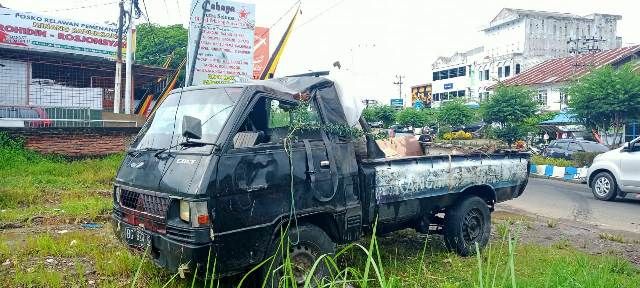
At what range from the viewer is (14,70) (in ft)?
58.2

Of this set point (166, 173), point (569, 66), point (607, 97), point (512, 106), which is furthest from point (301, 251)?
point (569, 66)

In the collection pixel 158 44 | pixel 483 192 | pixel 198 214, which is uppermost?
pixel 158 44

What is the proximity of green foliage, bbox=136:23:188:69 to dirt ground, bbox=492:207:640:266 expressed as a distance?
2929 centimetres

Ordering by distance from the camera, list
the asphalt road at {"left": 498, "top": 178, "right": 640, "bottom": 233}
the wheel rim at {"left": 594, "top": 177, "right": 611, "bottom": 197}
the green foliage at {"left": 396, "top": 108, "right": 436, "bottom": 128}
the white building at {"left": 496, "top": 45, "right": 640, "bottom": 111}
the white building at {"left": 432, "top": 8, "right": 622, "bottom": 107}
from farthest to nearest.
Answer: the white building at {"left": 432, "top": 8, "right": 622, "bottom": 107} → the green foliage at {"left": 396, "top": 108, "right": 436, "bottom": 128} → the white building at {"left": 496, "top": 45, "right": 640, "bottom": 111} → the wheel rim at {"left": 594, "top": 177, "right": 611, "bottom": 197} → the asphalt road at {"left": 498, "top": 178, "right": 640, "bottom": 233}

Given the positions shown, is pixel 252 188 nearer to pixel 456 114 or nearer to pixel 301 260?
pixel 301 260

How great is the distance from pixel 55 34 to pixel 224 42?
11.0 metres

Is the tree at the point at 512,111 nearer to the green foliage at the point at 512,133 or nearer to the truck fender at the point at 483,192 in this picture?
the green foliage at the point at 512,133

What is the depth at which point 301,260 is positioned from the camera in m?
4.07

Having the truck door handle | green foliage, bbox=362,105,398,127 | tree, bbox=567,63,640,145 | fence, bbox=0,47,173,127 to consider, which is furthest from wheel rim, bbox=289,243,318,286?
green foliage, bbox=362,105,398,127

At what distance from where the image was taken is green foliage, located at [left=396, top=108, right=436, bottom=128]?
132 ft

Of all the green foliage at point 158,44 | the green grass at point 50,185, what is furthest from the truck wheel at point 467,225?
the green foliage at point 158,44

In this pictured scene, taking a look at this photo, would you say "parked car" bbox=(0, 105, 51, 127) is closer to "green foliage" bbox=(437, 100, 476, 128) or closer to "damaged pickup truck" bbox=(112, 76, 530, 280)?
"damaged pickup truck" bbox=(112, 76, 530, 280)

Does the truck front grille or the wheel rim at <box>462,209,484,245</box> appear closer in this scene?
the truck front grille

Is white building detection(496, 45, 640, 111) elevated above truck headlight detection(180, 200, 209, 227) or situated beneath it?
→ elevated above
